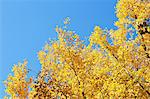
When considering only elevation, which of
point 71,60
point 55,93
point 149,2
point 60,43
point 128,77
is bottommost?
point 128,77

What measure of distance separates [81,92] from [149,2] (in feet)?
17.2

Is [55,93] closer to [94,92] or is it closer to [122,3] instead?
[94,92]

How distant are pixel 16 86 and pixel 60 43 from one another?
2.93 meters

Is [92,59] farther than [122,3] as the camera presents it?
No

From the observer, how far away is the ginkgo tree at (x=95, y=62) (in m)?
12.0

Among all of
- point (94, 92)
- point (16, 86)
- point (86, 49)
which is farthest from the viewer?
point (16, 86)

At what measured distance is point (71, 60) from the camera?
546 inches

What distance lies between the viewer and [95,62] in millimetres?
13234

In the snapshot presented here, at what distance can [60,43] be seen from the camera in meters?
14.6

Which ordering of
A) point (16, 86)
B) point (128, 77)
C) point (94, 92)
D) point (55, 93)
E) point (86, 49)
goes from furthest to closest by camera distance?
point (16, 86), point (86, 49), point (55, 93), point (94, 92), point (128, 77)

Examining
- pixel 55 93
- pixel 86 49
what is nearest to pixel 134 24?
pixel 86 49

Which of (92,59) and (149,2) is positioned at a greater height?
(149,2)

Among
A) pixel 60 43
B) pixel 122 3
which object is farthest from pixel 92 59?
pixel 122 3

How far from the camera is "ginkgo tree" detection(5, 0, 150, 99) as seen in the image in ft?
39.3
